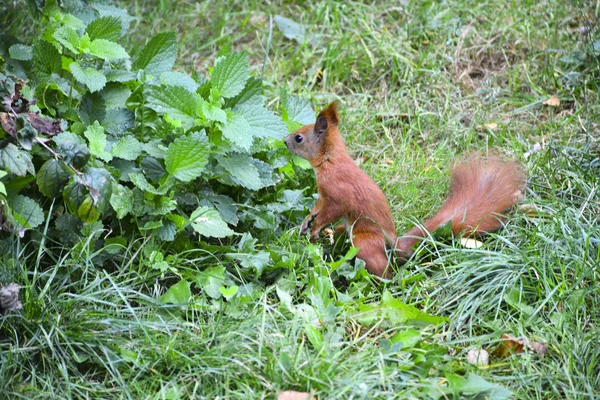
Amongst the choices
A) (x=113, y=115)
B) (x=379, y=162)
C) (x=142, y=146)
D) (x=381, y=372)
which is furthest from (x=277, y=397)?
(x=379, y=162)

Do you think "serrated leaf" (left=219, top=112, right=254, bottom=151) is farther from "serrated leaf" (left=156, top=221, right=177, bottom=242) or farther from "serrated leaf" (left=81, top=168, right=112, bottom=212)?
"serrated leaf" (left=81, top=168, right=112, bottom=212)

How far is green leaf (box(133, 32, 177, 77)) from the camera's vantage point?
11.5ft

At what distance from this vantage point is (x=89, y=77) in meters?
3.17

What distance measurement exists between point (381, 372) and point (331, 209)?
1097mm

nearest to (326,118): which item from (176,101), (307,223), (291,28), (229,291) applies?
(307,223)

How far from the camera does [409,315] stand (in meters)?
2.90

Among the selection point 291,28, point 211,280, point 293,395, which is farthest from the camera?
point 291,28

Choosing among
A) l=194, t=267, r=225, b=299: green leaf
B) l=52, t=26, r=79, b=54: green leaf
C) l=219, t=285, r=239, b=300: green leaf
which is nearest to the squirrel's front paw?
l=194, t=267, r=225, b=299: green leaf

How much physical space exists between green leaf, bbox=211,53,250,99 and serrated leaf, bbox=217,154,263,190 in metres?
0.28

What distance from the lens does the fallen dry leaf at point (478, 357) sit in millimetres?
2734

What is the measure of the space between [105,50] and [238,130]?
662 mm

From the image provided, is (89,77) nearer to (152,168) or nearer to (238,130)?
(152,168)

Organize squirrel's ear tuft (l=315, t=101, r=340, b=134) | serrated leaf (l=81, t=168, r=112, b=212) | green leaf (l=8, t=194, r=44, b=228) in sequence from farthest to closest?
1. squirrel's ear tuft (l=315, t=101, r=340, b=134)
2. green leaf (l=8, t=194, r=44, b=228)
3. serrated leaf (l=81, t=168, r=112, b=212)

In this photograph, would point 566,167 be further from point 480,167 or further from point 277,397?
point 277,397
